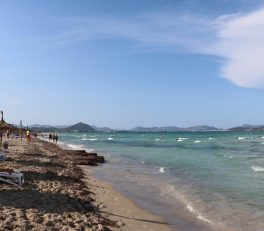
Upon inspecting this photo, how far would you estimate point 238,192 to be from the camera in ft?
58.9

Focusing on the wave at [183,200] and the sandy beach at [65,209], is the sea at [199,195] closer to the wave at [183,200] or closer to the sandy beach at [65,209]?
the wave at [183,200]

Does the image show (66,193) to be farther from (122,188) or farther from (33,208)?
(122,188)

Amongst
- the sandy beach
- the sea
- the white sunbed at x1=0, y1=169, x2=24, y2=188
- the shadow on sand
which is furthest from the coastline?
the white sunbed at x1=0, y1=169, x2=24, y2=188

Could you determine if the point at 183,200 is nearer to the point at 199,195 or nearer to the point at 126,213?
the point at 199,195

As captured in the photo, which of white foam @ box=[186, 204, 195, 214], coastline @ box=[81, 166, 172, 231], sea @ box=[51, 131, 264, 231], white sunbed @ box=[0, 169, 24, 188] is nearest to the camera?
coastline @ box=[81, 166, 172, 231]

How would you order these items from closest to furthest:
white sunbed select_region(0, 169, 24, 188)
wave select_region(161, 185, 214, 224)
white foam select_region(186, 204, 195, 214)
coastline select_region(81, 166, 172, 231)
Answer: coastline select_region(81, 166, 172, 231) < wave select_region(161, 185, 214, 224) < white sunbed select_region(0, 169, 24, 188) < white foam select_region(186, 204, 195, 214)

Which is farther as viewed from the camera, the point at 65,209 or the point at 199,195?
the point at 199,195

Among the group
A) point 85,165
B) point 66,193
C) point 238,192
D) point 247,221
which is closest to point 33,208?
point 66,193

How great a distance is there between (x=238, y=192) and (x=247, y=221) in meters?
5.28

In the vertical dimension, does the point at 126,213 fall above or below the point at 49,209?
Answer: below

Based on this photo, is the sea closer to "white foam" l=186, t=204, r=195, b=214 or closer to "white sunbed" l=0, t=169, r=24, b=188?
"white foam" l=186, t=204, r=195, b=214

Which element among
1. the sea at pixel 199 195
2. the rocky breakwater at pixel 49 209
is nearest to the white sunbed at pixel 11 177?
the rocky breakwater at pixel 49 209

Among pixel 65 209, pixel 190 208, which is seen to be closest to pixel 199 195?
pixel 190 208

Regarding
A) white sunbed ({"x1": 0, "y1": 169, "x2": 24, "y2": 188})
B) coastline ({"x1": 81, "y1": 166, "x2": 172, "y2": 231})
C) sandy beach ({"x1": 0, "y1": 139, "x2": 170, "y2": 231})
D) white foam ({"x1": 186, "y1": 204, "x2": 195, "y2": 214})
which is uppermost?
white sunbed ({"x1": 0, "y1": 169, "x2": 24, "y2": 188})
